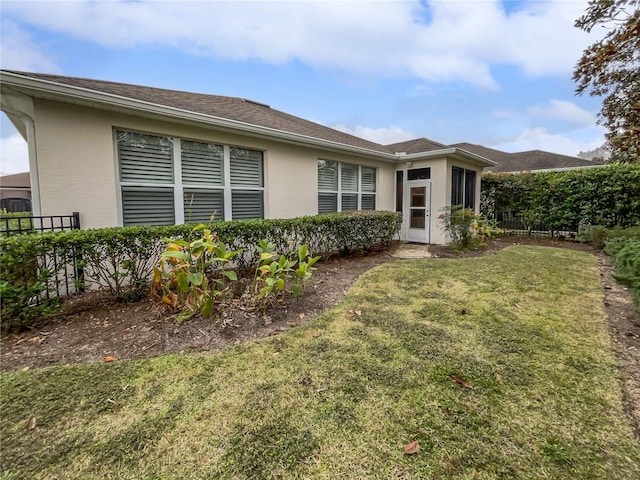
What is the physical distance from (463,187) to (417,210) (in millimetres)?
2063

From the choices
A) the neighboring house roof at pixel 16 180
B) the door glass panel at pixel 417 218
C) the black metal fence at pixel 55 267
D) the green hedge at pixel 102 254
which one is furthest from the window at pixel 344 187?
the neighboring house roof at pixel 16 180

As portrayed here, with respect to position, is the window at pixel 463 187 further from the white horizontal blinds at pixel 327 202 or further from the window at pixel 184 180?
the window at pixel 184 180

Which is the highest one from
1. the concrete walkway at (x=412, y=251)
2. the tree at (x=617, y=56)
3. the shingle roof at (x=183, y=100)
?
the shingle roof at (x=183, y=100)

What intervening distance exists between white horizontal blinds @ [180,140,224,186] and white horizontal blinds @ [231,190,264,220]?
1.59 feet

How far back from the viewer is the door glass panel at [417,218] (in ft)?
33.9

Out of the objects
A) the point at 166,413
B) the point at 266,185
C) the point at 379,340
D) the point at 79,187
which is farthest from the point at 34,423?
the point at 266,185

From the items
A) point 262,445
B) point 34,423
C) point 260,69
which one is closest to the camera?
point 262,445

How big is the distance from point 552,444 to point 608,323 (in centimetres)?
286

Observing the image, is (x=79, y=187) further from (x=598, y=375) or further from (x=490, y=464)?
(x=598, y=375)

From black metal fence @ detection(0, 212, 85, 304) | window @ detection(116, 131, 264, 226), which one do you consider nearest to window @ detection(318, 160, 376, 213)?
window @ detection(116, 131, 264, 226)

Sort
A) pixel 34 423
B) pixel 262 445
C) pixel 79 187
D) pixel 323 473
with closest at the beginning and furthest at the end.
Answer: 1. pixel 323 473
2. pixel 262 445
3. pixel 34 423
4. pixel 79 187

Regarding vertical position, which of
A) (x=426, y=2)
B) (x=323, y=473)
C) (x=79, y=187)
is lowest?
(x=323, y=473)

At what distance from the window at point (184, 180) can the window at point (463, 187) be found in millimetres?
6901

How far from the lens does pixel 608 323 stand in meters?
3.70
